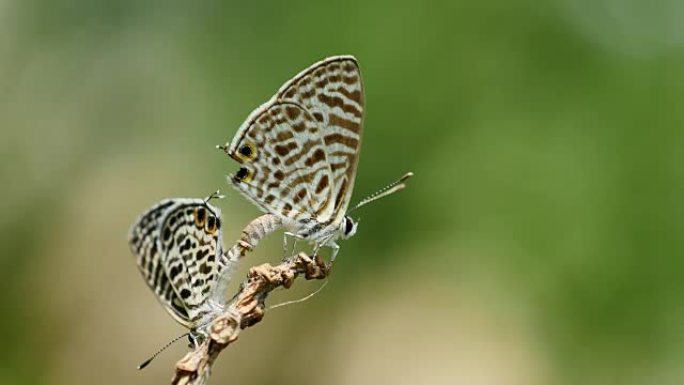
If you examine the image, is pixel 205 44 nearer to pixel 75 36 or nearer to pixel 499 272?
pixel 75 36

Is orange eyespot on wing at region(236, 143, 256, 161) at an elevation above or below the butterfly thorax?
above

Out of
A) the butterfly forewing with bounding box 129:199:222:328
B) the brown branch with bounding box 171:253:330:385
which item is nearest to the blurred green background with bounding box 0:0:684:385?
the butterfly forewing with bounding box 129:199:222:328

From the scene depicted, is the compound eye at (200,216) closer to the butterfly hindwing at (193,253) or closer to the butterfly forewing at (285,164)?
the butterfly hindwing at (193,253)

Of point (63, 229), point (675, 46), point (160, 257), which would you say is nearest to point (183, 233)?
point (160, 257)

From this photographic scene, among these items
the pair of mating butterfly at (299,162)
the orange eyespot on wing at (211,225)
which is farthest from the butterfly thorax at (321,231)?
the orange eyespot on wing at (211,225)

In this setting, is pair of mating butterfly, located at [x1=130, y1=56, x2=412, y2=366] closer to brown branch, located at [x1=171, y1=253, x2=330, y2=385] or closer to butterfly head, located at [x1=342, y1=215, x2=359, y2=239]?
butterfly head, located at [x1=342, y1=215, x2=359, y2=239]

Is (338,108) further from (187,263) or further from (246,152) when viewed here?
(187,263)
